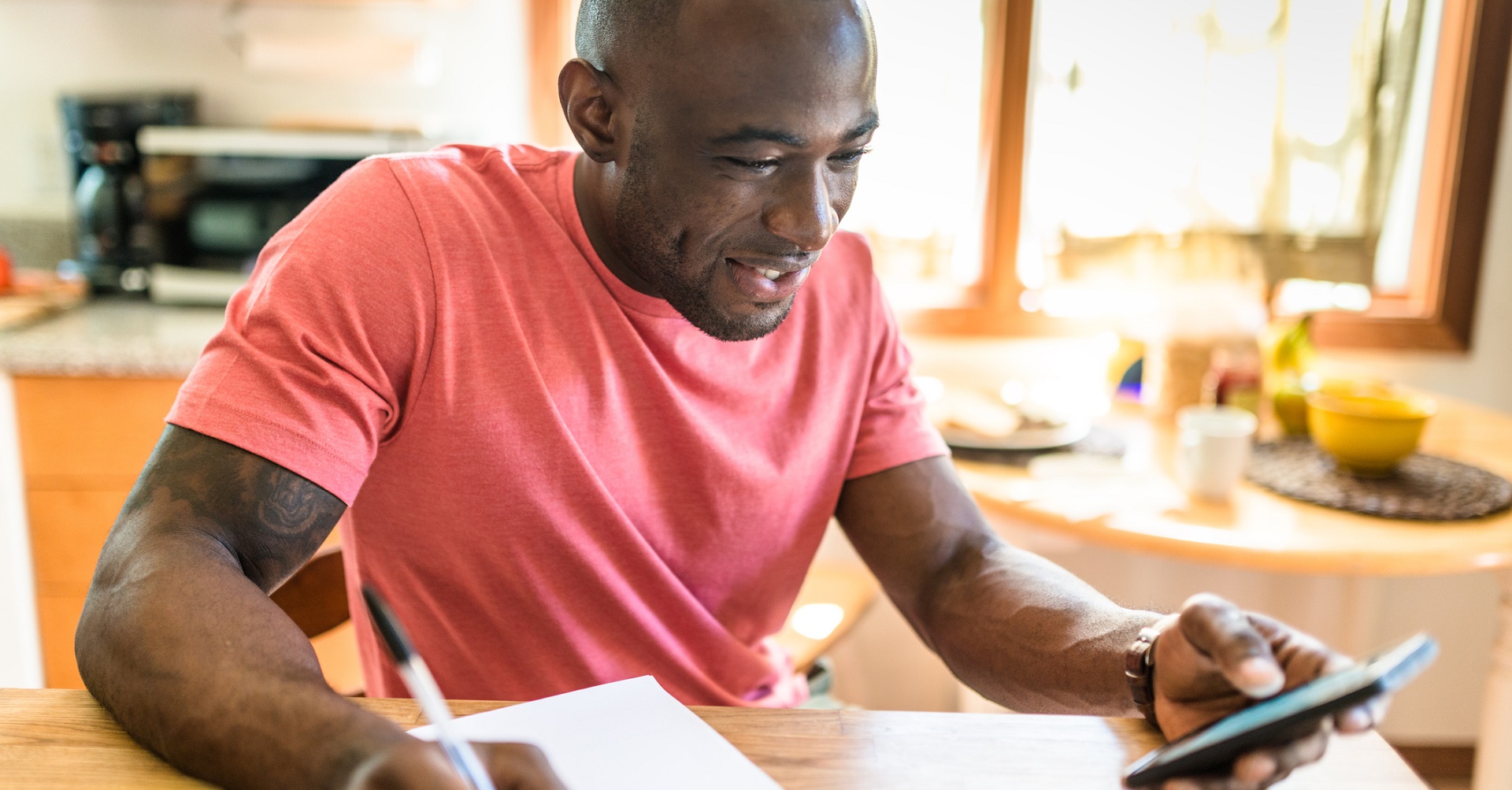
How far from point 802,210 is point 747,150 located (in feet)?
0.22

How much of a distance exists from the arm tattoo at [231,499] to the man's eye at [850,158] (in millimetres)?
500

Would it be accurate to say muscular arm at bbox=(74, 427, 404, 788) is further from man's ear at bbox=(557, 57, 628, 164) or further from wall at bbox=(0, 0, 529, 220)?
wall at bbox=(0, 0, 529, 220)

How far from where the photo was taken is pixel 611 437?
1017mm

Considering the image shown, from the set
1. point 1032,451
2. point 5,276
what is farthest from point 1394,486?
point 5,276

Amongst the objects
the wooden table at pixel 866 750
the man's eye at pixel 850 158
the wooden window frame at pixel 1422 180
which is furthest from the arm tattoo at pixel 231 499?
the wooden window frame at pixel 1422 180

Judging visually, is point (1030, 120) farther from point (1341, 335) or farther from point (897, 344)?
point (897, 344)

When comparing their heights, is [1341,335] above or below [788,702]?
above

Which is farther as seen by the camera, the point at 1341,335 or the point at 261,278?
the point at 1341,335

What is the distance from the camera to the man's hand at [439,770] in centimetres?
56

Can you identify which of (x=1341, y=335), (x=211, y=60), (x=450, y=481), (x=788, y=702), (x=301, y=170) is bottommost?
(x=788, y=702)

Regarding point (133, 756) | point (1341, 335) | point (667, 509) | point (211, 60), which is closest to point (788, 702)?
point (667, 509)

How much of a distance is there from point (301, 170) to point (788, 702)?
1.59 meters

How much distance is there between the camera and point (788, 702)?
1166mm

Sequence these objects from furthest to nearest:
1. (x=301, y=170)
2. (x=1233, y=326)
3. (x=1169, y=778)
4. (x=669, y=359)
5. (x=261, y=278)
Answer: (x=301, y=170) → (x=1233, y=326) → (x=669, y=359) → (x=261, y=278) → (x=1169, y=778)
